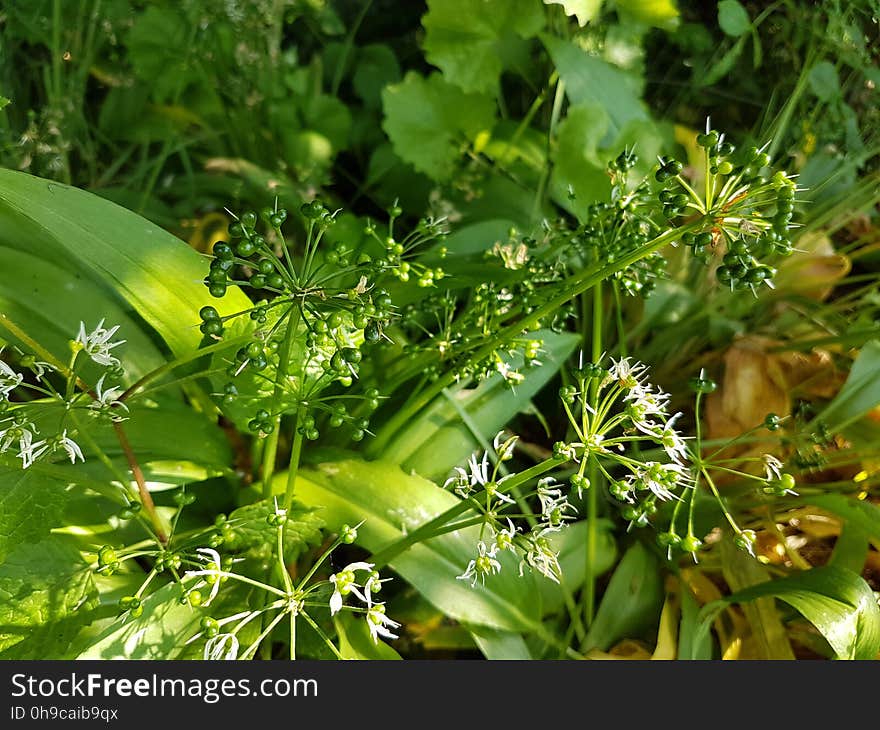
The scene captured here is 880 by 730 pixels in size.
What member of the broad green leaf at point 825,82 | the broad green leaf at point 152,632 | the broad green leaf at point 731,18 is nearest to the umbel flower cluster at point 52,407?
the broad green leaf at point 152,632

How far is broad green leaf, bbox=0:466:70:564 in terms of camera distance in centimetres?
86

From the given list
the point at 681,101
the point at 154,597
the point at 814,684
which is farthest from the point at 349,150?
the point at 814,684

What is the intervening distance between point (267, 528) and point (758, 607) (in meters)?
0.84

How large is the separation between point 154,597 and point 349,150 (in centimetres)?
125

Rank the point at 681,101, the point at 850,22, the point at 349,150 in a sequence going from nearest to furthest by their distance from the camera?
the point at 850,22, the point at 349,150, the point at 681,101

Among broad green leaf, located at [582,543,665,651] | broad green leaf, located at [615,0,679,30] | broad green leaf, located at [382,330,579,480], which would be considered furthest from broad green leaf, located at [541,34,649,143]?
broad green leaf, located at [582,543,665,651]

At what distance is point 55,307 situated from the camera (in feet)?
3.76

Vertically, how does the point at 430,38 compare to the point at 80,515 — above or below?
above

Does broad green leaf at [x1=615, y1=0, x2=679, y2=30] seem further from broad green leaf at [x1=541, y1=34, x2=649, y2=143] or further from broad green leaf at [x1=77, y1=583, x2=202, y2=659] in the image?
broad green leaf at [x1=77, y1=583, x2=202, y2=659]

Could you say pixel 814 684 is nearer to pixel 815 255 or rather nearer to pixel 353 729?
pixel 353 729

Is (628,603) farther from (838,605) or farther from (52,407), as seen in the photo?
(52,407)

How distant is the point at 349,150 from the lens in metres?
1.90

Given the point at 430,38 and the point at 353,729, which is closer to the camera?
the point at 353,729

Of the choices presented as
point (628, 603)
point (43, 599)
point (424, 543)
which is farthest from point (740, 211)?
point (43, 599)
